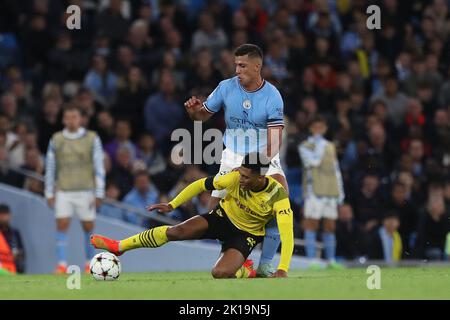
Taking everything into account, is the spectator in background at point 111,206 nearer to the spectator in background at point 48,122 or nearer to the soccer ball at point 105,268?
the spectator in background at point 48,122

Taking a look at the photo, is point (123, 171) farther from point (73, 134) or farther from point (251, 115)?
point (251, 115)

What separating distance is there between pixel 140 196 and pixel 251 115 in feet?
18.1

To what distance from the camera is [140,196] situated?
17.8 m

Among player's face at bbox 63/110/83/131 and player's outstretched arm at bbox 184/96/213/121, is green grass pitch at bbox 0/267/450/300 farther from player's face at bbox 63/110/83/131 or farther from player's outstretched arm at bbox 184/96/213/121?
player's face at bbox 63/110/83/131

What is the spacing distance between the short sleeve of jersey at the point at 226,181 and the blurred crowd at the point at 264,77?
5569 mm

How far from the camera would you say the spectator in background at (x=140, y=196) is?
17.7 meters

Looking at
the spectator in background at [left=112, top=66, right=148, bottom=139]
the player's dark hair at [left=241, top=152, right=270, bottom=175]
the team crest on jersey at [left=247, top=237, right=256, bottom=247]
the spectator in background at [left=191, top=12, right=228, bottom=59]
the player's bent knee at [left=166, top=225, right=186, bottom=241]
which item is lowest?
the team crest on jersey at [left=247, top=237, right=256, bottom=247]

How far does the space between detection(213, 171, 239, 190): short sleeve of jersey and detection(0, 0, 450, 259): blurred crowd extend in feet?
18.3

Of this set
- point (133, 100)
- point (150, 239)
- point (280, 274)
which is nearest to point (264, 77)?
point (133, 100)

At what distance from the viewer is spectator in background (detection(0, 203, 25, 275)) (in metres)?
16.0

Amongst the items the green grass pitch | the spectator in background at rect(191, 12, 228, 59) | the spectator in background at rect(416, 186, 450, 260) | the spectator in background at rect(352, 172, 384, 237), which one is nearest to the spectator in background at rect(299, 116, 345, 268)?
the spectator in background at rect(352, 172, 384, 237)

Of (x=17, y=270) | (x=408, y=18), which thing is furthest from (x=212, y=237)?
(x=408, y=18)

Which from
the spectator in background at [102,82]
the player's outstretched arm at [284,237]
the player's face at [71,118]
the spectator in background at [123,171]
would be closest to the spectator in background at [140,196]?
the spectator in background at [123,171]
